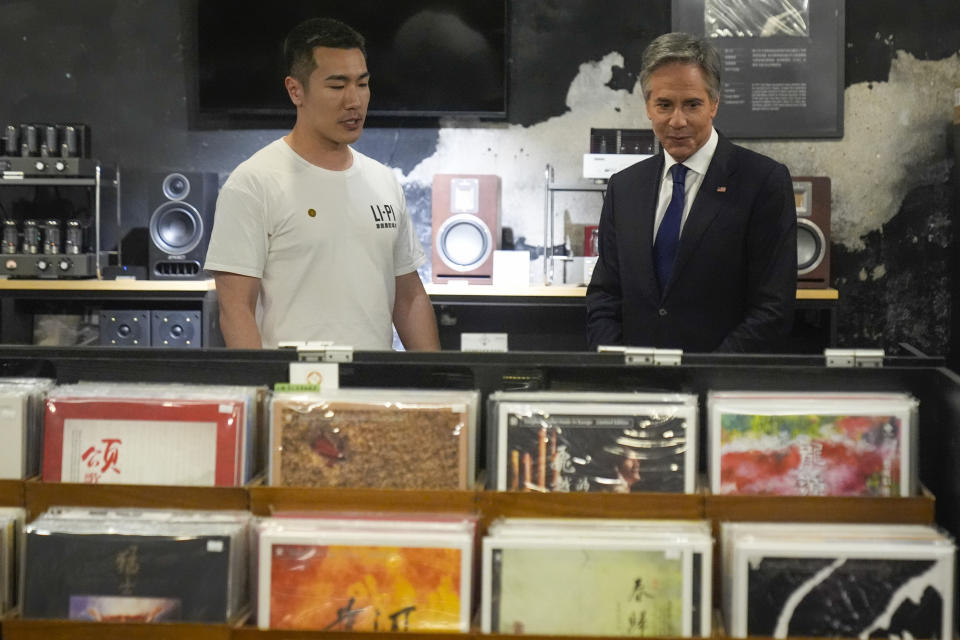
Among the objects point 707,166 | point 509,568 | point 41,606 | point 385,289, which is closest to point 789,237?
point 707,166

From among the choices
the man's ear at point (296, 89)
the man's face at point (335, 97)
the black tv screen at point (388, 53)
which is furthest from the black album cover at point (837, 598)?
the black tv screen at point (388, 53)

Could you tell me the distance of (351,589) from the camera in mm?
1343

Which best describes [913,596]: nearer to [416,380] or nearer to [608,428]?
[608,428]

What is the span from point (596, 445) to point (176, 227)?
3.81 meters

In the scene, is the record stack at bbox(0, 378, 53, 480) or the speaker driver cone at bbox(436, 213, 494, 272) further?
the speaker driver cone at bbox(436, 213, 494, 272)

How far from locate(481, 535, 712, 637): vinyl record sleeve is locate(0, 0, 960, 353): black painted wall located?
3971 mm

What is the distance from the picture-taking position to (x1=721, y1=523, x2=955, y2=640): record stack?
4.23 feet

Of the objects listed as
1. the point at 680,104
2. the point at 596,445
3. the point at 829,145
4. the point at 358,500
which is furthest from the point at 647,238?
the point at 829,145

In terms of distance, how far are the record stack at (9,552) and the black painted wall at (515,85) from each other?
12.0 ft

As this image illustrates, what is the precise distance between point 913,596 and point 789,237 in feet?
3.82

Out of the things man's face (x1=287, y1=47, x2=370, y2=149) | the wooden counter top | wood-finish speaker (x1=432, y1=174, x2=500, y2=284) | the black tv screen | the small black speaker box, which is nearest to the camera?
man's face (x1=287, y1=47, x2=370, y2=149)

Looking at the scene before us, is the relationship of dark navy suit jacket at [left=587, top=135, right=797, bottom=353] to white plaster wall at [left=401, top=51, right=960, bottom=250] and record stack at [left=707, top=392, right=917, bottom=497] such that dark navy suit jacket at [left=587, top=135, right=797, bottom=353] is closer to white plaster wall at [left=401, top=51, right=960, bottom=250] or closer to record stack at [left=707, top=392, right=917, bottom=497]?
record stack at [left=707, top=392, right=917, bottom=497]

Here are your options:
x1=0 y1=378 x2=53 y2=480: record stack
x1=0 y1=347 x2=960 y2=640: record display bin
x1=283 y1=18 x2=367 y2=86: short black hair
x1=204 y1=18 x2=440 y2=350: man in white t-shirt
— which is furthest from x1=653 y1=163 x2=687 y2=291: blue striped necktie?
x1=0 y1=378 x2=53 y2=480: record stack

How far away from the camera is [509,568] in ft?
4.33
